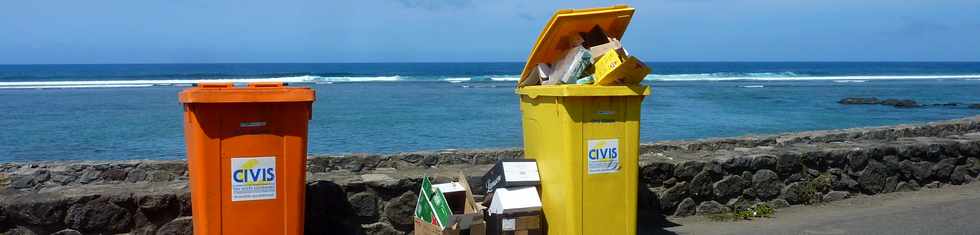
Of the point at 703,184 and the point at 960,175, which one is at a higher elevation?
the point at 703,184

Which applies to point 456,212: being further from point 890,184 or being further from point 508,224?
point 890,184

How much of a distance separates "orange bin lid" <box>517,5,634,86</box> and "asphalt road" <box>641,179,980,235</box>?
1569 millimetres

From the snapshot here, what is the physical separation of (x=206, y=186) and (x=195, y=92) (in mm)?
465

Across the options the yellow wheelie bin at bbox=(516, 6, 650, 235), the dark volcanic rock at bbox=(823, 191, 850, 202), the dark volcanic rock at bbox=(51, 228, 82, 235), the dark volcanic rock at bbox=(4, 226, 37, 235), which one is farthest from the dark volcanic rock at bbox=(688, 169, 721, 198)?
A: the dark volcanic rock at bbox=(4, 226, 37, 235)

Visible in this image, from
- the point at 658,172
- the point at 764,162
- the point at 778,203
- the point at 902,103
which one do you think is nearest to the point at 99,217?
the point at 658,172

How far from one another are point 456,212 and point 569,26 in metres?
1.30

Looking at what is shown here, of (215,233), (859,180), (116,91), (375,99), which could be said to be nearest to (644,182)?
(859,180)

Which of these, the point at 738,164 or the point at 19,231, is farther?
the point at 738,164

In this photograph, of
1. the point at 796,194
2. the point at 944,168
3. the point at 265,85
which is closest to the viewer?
the point at 265,85

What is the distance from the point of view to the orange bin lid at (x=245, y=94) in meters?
3.98

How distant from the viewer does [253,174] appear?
410cm

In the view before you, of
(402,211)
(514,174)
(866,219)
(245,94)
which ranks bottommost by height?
(866,219)

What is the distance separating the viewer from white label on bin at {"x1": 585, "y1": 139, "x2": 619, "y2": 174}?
4551 millimetres

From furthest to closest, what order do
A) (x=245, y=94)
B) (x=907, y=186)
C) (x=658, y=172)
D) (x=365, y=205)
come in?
1. (x=907, y=186)
2. (x=658, y=172)
3. (x=365, y=205)
4. (x=245, y=94)
